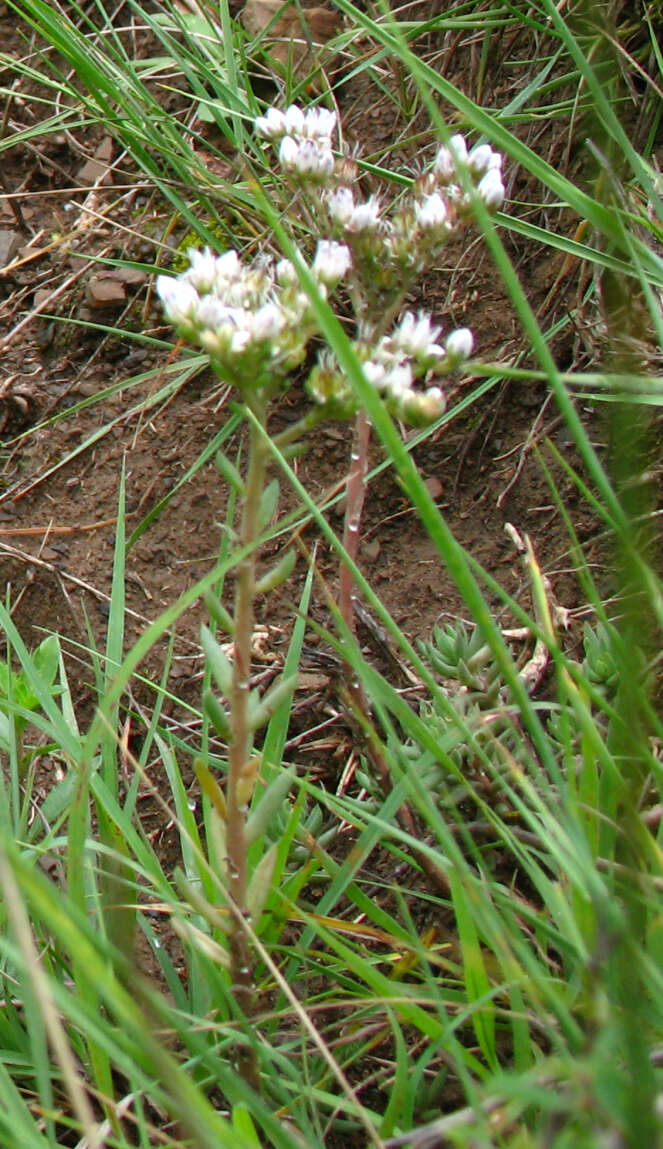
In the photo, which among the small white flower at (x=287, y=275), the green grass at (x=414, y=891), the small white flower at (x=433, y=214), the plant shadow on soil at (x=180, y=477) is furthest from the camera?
the plant shadow on soil at (x=180, y=477)

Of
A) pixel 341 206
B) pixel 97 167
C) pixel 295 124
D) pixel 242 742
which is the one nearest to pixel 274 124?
pixel 295 124

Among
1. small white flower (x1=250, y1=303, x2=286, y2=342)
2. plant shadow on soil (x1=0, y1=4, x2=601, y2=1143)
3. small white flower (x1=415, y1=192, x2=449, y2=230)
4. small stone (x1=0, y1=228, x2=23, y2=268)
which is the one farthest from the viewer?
small stone (x1=0, y1=228, x2=23, y2=268)

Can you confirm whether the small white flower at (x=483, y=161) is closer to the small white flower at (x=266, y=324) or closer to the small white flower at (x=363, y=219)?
the small white flower at (x=363, y=219)

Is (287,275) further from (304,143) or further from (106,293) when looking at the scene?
(106,293)

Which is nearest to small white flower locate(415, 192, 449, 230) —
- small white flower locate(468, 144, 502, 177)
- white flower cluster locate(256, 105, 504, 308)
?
white flower cluster locate(256, 105, 504, 308)

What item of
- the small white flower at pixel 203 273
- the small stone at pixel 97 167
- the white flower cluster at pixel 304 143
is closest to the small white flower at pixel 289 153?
the white flower cluster at pixel 304 143

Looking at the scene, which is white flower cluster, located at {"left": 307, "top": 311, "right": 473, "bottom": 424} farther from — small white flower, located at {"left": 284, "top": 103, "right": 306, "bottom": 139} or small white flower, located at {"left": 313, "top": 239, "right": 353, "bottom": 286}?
small white flower, located at {"left": 284, "top": 103, "right": 306, "bottom": 139}
